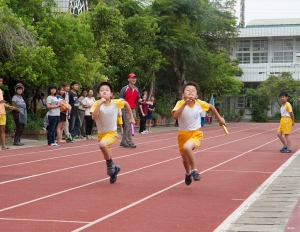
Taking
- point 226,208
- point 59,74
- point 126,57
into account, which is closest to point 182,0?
point 126,57

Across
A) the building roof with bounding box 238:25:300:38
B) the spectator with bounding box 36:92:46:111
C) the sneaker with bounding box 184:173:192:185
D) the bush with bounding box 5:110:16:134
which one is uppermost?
the building roof with bounding box 238:25:300:38

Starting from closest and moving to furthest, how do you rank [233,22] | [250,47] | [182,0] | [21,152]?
[21,152]
[182,0]
[233,22]
[250,47]

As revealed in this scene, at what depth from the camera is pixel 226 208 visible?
29.3ft

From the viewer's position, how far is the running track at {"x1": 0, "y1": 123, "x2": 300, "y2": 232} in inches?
312

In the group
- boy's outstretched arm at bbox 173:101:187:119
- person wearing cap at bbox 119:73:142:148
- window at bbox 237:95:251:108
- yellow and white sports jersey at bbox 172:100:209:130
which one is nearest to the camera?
boy's outstretched arm at bbox 173:101:187:119

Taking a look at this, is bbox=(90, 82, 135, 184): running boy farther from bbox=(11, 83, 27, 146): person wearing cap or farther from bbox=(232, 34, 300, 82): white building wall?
bbox=(232, 34, 300, 82): white building wall

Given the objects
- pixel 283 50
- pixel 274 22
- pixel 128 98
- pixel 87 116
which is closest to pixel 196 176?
pixel 128 98

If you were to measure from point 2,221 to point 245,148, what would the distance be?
13485 mm

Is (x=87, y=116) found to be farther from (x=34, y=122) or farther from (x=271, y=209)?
(x=271, y=209)

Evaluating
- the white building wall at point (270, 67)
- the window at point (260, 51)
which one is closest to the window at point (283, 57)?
the white building wall at point (270, 67)

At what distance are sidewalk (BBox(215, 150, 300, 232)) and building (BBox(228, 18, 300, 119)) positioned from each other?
53.5m

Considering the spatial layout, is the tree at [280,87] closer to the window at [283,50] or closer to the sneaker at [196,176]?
the window at [283,50]

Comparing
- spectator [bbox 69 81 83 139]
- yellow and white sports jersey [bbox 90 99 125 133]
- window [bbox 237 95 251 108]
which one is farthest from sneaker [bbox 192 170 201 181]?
window [bbox 237 95 251 108]

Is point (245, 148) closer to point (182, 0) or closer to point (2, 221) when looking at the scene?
point (2, 221)
